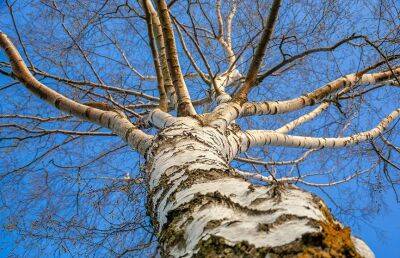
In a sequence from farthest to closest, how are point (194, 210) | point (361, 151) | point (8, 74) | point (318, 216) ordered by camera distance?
point (361, 151)
point (8, 74)
point (194, 210)
point (318, 216)

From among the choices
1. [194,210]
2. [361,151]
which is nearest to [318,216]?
[194,210]

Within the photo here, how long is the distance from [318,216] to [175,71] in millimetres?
2037

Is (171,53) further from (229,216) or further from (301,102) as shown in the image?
(229,216)

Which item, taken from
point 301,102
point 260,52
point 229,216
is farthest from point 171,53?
point 229,216

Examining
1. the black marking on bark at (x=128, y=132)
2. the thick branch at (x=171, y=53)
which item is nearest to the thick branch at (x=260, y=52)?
the thick branch at (x=171, y=53)

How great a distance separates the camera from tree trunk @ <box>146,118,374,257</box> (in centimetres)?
88

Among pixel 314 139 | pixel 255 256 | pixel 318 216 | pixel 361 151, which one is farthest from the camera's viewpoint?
pixel 361 151

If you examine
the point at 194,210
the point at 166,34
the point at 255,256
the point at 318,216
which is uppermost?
A: the point at 166,34

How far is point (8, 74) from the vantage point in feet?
10.1

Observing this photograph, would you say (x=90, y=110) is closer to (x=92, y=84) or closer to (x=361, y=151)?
(x=92, y=84)

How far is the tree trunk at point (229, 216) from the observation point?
2.88 ft

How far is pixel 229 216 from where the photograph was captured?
115 cm

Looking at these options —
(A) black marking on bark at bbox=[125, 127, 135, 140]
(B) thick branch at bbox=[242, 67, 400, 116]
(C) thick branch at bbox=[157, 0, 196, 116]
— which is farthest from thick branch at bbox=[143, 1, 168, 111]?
(B) thick branch at bbox=[242, 67, 400, 116]

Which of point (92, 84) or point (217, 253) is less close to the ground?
point (92, 84)
